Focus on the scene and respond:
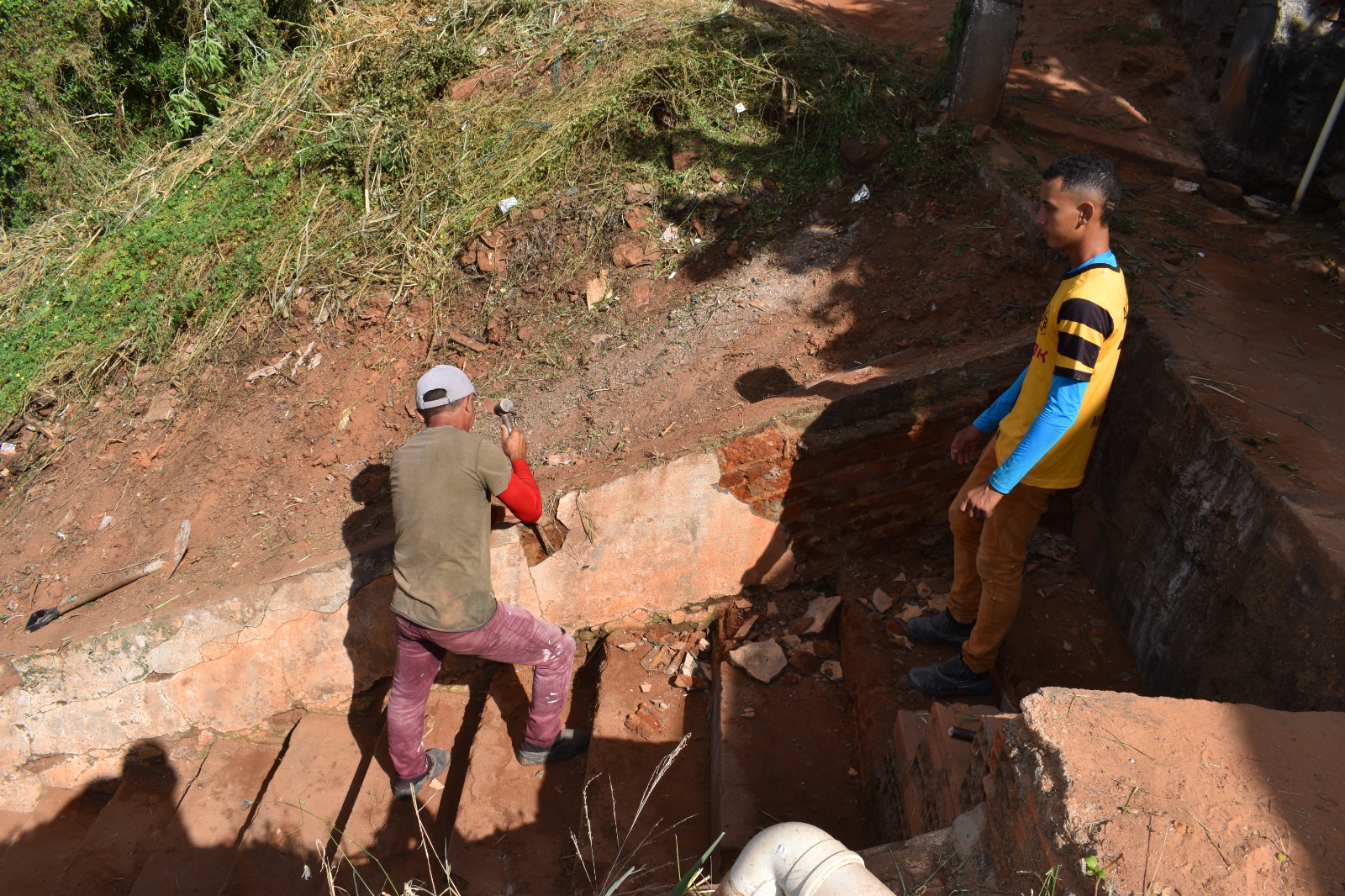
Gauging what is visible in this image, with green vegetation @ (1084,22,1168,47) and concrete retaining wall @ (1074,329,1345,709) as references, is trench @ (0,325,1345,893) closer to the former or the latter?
concrete retaining wall @ (1074,329,1345,709)

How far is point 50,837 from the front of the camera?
429cm

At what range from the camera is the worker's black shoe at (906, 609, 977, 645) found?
367 cm

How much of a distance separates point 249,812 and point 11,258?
6335 millimetres

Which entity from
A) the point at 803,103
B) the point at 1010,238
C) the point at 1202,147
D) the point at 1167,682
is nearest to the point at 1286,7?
the point at 1202,147

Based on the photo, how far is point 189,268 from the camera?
21.3ft

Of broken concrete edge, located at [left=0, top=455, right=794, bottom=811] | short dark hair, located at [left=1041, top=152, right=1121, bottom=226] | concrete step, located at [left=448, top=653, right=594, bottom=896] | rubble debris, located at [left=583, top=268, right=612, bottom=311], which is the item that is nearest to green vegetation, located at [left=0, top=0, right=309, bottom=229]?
rubble debris, located at [left=583, top=268, right=612, bottom=311]

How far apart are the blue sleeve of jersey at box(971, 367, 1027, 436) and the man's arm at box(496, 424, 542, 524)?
1.87 m

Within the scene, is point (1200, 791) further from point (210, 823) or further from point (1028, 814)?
point (210, 823)

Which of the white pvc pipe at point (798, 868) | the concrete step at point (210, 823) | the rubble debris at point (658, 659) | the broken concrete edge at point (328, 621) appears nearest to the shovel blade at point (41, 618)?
the broken concrete edge at point (328, 621)

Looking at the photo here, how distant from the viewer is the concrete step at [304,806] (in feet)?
12.3

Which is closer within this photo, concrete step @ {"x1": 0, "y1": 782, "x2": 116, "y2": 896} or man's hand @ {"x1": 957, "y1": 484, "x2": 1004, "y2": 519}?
man's hand @ {"x1": 957, "y1": 484, "x2": 1004, "y2": 519}

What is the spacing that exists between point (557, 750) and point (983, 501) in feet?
7.23

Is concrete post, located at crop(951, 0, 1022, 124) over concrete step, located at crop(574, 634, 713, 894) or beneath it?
over

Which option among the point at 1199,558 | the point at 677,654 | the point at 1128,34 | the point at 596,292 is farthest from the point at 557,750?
the point at 1128,34
